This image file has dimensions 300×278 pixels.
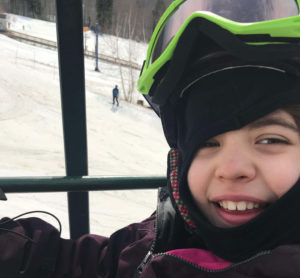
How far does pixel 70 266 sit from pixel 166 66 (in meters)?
0.70

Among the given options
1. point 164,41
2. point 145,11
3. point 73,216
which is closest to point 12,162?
point 145,11

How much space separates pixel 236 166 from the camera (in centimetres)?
71

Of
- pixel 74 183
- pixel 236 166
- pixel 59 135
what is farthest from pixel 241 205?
pixel 59 135

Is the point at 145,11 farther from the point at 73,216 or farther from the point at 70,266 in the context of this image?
the point at 70,266

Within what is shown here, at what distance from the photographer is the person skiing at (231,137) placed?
2.35 ft

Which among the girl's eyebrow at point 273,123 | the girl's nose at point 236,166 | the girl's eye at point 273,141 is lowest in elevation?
the girl's nose at point 236,166

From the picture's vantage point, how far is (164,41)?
3.12 feet

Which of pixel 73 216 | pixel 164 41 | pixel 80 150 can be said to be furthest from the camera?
pixel 73 216

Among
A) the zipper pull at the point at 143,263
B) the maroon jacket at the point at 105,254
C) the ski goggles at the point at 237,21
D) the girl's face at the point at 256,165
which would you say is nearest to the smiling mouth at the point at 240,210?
the girl's face at the point at 256,165

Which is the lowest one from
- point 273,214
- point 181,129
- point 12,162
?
point 12,162

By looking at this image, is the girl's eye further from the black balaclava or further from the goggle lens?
the goggle lens

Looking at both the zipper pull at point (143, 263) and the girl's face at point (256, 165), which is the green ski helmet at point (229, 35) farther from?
the zipper pull at point (143, 263)

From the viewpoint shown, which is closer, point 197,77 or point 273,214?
point 273,214

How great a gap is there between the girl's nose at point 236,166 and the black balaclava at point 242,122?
55 mm
